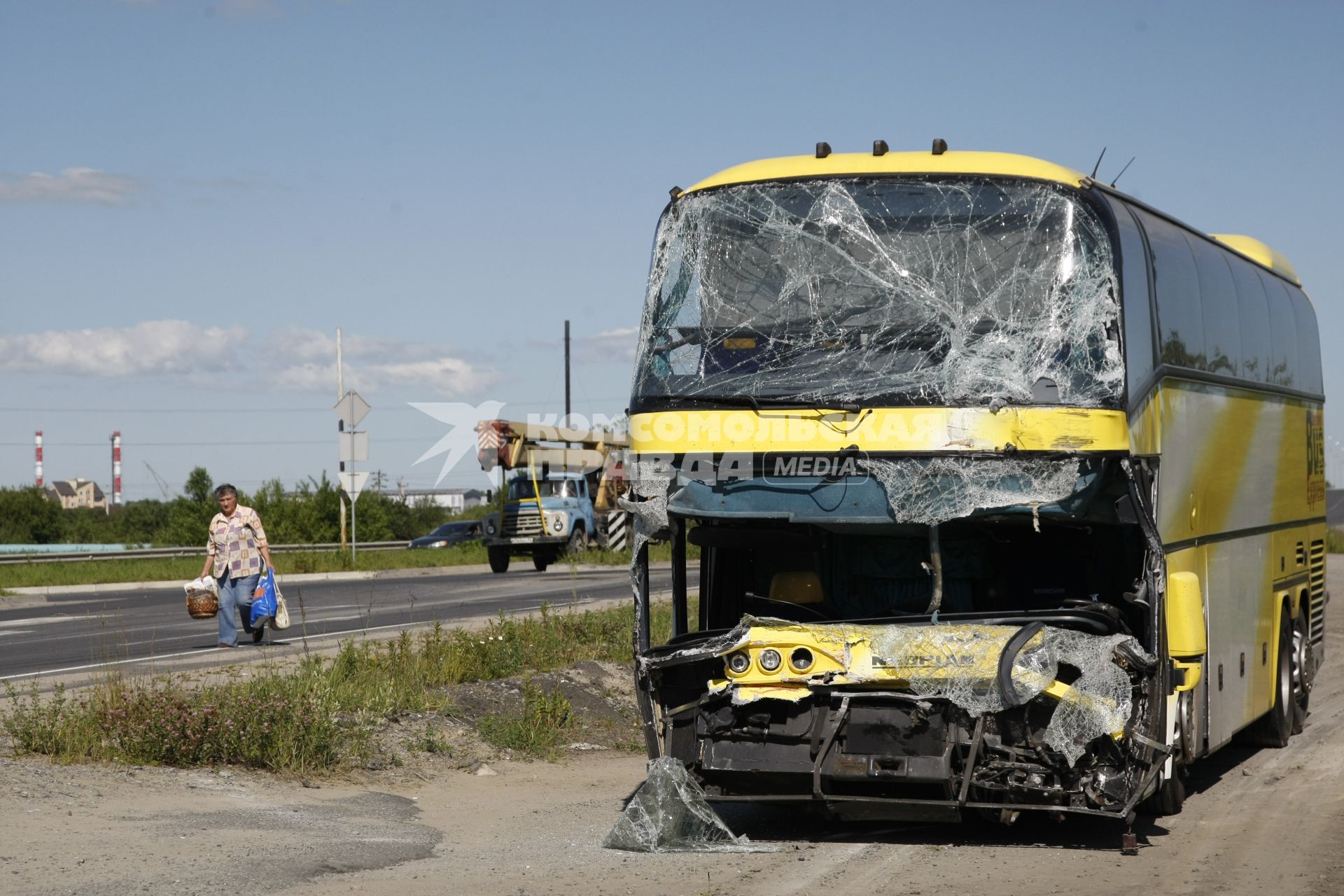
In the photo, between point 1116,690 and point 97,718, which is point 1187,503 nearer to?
point 1116,690

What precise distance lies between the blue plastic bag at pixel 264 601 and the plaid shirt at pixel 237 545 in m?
0.17

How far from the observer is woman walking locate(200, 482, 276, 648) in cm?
1692

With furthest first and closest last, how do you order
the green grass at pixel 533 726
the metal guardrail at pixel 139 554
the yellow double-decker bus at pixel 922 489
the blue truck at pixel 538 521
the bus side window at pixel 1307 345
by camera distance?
the metal guardrail at pixel 139 554 < the blue truck at pixel 538 521 < the bus side window at pixel 1307 345 < the green grass at pixel 533 726 < the yellow double-decker bus at pixel 922 489

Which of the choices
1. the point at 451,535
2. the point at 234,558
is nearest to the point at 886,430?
the point at 234,558

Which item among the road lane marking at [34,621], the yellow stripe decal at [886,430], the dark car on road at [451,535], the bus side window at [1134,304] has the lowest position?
the dark car on road at [451,535]

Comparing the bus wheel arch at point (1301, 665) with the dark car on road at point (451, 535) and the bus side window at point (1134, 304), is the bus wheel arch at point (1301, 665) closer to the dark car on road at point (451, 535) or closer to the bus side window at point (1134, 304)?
the bus side window at point (1134, 304)

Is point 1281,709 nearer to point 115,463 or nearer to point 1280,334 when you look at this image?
point 1280,334

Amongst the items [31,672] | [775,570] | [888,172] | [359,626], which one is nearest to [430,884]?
[775,570]

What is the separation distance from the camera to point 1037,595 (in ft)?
30.7

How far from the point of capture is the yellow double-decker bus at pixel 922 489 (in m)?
8.01

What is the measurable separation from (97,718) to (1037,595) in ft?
19.4

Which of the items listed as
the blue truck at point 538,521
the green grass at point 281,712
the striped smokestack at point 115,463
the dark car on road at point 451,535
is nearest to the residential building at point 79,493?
the striped smokestack at point 115,463

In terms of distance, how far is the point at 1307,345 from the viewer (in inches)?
574

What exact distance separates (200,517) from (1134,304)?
65476 millimetres
